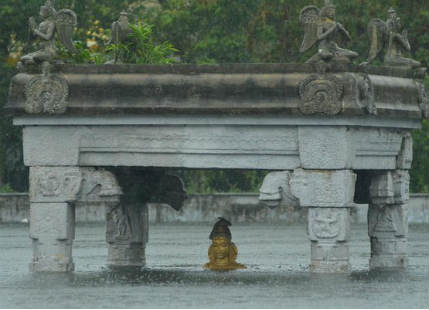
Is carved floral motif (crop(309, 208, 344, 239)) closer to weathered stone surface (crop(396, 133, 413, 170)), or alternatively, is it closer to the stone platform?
the stone platform

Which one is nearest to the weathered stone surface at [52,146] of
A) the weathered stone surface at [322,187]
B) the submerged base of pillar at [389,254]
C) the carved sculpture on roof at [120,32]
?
the carved sculpture on roof at [120,32]

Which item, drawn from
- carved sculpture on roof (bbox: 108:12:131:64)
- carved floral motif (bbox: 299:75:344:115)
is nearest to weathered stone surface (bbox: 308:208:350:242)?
carved floral motif (bbox: 299:75:344:115)

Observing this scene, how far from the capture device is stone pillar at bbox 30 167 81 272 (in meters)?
25.2

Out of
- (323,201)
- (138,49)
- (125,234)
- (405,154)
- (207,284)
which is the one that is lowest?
(207,284)

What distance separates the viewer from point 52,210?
2531 centimetres

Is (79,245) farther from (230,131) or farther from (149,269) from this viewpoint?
(230,131)

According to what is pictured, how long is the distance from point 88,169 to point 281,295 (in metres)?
4.16

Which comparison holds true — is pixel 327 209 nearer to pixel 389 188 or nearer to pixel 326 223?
pixel 326 223

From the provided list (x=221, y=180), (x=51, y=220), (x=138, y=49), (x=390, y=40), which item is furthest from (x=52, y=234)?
(x=221, y=180)

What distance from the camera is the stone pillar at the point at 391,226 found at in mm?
26797

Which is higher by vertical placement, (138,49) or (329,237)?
(138,49)

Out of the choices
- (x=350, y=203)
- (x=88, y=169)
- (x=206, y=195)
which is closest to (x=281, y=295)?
(x=350, y=203)

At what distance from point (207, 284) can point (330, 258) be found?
67.9 inches

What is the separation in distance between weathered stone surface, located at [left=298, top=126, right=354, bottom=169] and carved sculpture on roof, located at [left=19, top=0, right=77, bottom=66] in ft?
12.4
